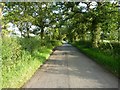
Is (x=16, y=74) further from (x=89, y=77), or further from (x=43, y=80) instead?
(x=89, y=77)

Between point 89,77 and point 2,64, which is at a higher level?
point 2,64

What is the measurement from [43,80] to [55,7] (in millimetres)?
18277

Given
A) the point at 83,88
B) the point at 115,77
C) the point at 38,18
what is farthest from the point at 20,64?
the point at 38,18

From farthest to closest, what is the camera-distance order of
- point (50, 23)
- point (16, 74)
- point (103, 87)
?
point (50, 23), point (103, 87), point (16, 74)

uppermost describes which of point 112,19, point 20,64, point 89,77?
point 112,19

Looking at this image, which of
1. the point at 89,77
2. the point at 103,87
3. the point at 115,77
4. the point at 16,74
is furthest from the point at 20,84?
Result: the point at 115,77

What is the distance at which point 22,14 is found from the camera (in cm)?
2853

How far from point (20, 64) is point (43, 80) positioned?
1.58 meters

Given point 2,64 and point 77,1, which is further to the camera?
point 77,1

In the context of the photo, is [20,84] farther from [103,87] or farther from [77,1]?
[77,1]

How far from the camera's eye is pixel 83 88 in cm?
1013

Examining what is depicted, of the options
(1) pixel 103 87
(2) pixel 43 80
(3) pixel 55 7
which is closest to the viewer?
(1) pixel 103 87

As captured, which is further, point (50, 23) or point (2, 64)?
point (50, 23)

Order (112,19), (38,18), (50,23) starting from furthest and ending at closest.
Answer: (50,23) < (38,18) < (112,19)
